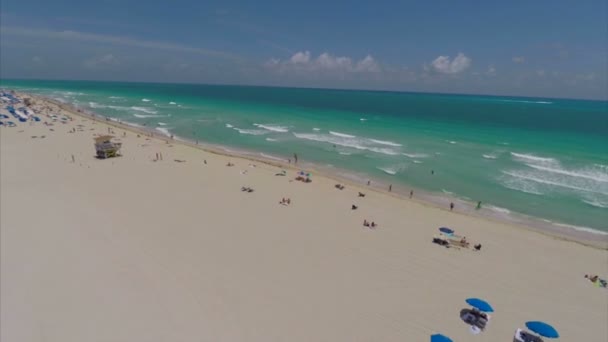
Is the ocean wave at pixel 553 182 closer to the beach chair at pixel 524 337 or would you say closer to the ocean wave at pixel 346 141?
the ocean wave at pixel 346 141

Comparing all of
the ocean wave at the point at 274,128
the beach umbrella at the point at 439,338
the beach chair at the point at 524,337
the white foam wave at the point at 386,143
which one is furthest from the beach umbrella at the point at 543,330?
the ocean wave at the point at 274,128

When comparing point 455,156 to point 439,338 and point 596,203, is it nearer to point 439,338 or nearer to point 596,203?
point 596,203

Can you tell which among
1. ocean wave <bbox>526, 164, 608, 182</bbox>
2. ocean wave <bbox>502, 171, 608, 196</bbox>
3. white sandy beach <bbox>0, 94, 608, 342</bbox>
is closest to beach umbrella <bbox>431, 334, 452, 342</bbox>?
white sandy beach <bbox>0, 94, 608, 342</bbox>

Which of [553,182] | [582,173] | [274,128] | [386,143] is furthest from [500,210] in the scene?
[274,128]

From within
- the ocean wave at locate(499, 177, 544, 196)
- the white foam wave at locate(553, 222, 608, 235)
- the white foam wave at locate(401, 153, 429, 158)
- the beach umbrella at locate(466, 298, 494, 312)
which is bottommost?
the beach umbrella at locate(466, 298, 494, 312)

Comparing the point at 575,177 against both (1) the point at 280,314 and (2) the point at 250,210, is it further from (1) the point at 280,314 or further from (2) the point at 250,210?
(1) the point at 280,314

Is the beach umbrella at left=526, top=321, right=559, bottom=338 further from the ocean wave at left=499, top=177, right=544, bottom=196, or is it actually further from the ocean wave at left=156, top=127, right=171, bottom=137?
the ocean wave at left=156, top=127, right=171, bottom=137

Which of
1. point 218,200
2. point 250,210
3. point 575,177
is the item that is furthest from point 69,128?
point 575,177
